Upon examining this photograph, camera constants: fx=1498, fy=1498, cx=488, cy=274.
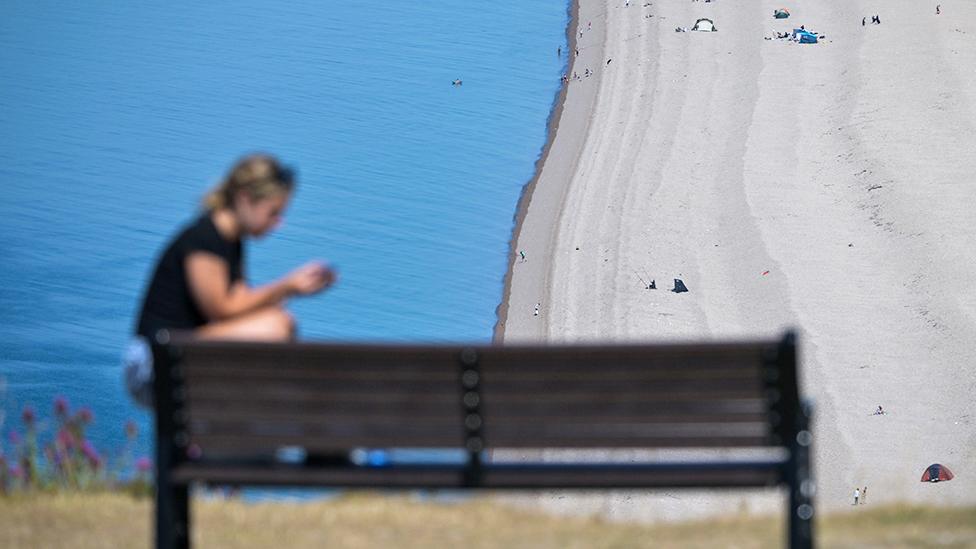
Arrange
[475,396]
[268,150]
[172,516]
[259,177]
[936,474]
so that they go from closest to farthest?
[475,396]
[172,516]
[259,177]
[936,474]
[268,150]

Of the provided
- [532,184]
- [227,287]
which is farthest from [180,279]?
[532,184]

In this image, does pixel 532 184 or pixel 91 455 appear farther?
pixel 532 184

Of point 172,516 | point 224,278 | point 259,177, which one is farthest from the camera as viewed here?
point 224,278

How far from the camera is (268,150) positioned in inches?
1299

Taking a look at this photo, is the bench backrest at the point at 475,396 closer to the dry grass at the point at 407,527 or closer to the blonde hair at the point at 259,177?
the blonde hair at the point at 259,177

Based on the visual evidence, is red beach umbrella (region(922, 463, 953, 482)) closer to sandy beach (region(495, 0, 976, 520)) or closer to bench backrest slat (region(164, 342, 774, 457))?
sandy beach (region(495, 0, 976, 520))

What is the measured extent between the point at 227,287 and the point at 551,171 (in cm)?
2646

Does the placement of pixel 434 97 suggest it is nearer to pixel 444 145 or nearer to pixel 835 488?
pixel 444 145

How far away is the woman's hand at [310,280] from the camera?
16.0 ft

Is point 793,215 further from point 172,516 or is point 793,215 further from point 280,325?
point 172,516

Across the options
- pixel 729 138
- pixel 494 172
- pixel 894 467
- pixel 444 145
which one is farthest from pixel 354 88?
pixel 894 467

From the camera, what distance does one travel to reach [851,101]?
33.8 meters

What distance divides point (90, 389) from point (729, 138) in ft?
53.8

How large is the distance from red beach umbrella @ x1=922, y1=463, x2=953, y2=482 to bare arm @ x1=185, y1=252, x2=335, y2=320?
12.3 meters
